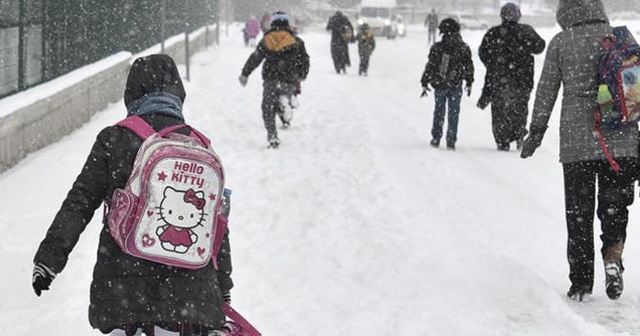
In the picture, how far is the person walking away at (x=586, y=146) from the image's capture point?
20.2ft

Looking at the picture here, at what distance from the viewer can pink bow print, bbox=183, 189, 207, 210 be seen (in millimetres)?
3375

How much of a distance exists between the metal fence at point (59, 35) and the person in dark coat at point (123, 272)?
7.21 meters

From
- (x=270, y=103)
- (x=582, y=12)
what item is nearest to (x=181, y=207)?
(x=582, y=12)

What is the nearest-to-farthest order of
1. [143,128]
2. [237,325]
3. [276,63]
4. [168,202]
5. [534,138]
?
[168,202] < [143,128] < [237,325] < [534,138] < [276,63]

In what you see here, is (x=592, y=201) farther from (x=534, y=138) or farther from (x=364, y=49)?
(x=364, y=49)

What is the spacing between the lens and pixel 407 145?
13.4m

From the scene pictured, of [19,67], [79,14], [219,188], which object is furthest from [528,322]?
[79,14]

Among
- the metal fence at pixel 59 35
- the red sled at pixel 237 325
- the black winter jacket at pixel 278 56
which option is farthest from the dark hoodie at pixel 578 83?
the black winter jacket at pixel 278 56

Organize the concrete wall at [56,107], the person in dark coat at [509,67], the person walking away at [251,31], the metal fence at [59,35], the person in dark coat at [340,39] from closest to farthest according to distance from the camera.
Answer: the concrete wall at [56,107]
the metal fence at [59,35]
the person in dark coat at [509,67]
the person in dark coat at [340,39]
the person walking away at [251,31]

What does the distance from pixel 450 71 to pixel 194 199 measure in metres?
9.72

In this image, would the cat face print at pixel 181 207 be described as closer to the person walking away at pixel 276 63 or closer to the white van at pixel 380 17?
the person walking away at pixel 276 63

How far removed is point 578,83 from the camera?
6.20 meters

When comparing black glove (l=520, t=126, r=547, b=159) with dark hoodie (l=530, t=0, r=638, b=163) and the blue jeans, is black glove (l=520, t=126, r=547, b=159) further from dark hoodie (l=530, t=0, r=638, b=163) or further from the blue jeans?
the blue jeans

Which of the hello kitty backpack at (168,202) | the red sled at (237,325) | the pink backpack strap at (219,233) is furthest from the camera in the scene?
the red sled at (237,325)
